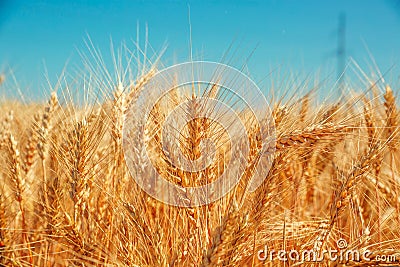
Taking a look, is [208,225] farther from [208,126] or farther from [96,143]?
[96,143]

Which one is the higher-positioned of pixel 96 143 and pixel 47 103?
pixel 47 103

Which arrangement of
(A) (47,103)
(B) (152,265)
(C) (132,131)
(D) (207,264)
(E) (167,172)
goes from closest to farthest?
(D) (207,264), (B) (152,265), (E) (167,172), (C) (132,131), (A) (47,103)

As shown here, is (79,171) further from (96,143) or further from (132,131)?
(132,131)

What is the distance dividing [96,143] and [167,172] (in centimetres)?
32

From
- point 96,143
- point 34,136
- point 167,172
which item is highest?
point 34,136

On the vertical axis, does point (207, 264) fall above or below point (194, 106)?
below

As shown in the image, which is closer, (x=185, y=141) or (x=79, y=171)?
(x=185, y=141)

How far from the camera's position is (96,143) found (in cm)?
169

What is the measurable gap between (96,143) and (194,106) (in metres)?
0.45

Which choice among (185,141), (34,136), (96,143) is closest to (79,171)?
(96,143)

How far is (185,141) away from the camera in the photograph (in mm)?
1499

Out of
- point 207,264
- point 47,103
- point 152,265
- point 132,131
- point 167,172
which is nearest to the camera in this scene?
point 207,264

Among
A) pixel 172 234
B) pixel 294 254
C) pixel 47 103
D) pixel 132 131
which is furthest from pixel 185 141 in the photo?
pixel 47 103

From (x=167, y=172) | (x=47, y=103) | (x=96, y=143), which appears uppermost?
(x=47, y=103)
